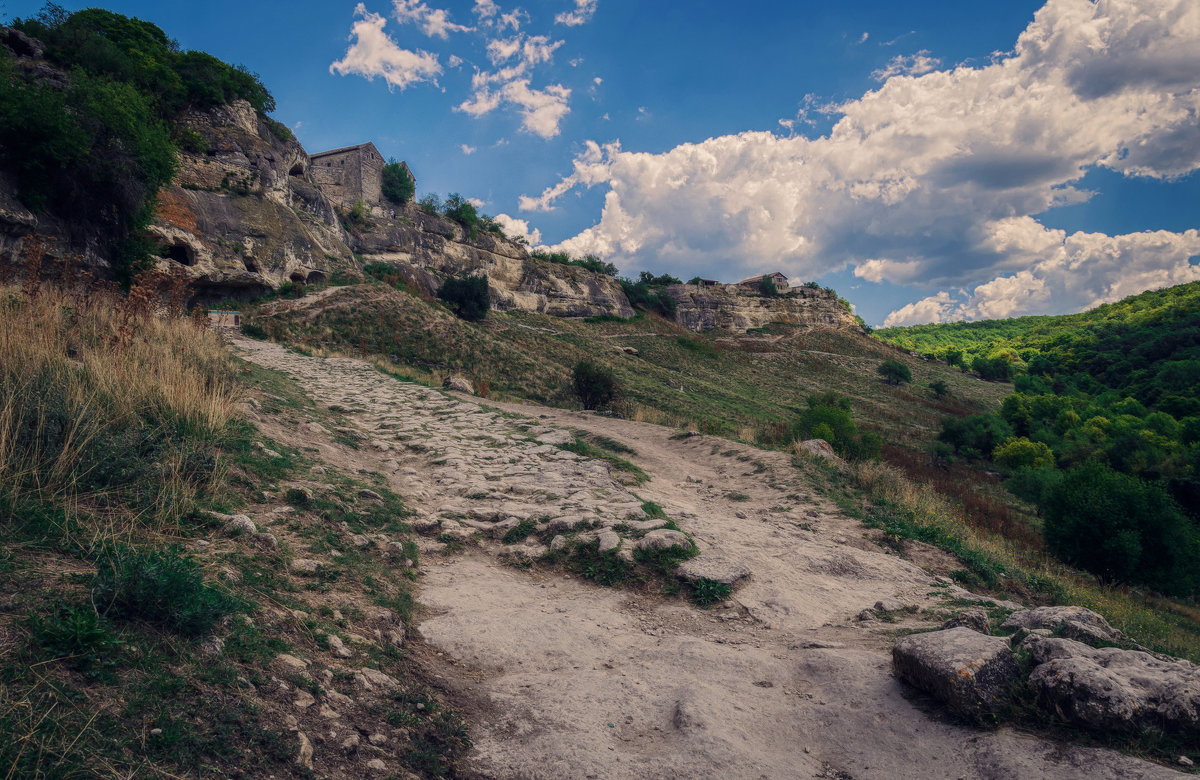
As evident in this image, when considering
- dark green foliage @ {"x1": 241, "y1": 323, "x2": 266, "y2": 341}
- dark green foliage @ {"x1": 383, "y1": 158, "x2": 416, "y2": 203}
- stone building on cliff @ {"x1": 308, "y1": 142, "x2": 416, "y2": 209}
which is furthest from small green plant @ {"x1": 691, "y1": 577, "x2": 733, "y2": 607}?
dark green foliage @ {"x1": 383, "y1": 158, "x2": 416, "y2": 203}

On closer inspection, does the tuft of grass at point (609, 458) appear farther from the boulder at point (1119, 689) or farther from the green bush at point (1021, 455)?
the green bush at point (1021, 455)

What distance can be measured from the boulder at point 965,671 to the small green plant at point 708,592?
159cm

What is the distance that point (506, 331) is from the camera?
33.7 metres

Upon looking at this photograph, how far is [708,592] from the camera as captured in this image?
473 cm

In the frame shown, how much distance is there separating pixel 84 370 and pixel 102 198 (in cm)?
1447

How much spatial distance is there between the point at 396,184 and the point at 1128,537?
49077 millimetres

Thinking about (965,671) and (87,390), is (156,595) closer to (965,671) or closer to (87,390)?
(87,390)

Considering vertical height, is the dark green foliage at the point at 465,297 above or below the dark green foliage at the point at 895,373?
below

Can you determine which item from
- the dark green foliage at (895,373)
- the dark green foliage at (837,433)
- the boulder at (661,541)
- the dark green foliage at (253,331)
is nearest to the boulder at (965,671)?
the boulder at (661,541)

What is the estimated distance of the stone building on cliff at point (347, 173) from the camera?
4131 centimetres

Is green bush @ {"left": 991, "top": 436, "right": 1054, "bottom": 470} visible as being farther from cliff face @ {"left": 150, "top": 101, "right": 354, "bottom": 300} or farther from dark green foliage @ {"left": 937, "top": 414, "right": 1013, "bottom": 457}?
cliff face @ {"left": 150, "top": 101, "right": 354, "bottom": 300}

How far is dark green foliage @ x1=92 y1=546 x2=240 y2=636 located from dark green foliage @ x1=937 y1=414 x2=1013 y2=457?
38.7 m

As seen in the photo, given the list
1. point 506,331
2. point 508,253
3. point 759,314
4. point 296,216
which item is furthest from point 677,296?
point 296,216

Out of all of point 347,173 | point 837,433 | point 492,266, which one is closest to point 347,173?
point 347,173
